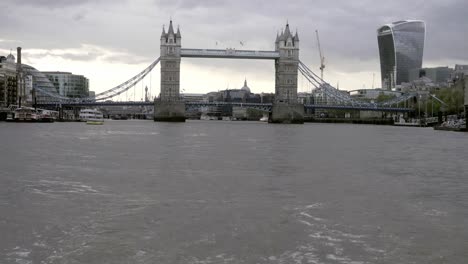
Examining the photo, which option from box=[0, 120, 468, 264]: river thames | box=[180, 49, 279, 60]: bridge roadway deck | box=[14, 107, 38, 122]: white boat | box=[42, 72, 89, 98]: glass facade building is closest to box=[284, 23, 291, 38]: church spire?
box=[180, 49, 279, 60]: bridge roadway deck

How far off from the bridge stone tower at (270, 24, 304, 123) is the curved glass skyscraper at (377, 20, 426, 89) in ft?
305

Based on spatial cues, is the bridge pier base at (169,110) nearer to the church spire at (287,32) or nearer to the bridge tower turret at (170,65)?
the bridge tower turret at (170,65)

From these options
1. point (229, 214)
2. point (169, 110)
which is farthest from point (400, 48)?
point (229, 214)

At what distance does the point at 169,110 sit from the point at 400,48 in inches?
4619

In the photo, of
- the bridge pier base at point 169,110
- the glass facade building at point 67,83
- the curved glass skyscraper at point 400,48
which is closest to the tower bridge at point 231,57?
the bridge pier base at point 169,110

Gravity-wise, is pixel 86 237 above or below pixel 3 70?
below

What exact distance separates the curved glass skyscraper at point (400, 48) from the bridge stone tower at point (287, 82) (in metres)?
92.8

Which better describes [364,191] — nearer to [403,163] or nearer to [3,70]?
[403,163]

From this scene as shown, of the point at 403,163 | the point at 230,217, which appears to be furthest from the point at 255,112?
the point at 230,217

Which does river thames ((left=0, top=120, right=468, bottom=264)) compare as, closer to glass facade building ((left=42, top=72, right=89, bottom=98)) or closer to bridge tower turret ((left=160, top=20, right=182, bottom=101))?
bridge tower turret ((left=160, top=20, right=182, bottom=101))

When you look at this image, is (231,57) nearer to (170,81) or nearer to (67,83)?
(170,81)

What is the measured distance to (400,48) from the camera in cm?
19000

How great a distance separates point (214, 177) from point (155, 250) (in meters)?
7.98

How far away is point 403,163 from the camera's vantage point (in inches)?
870
